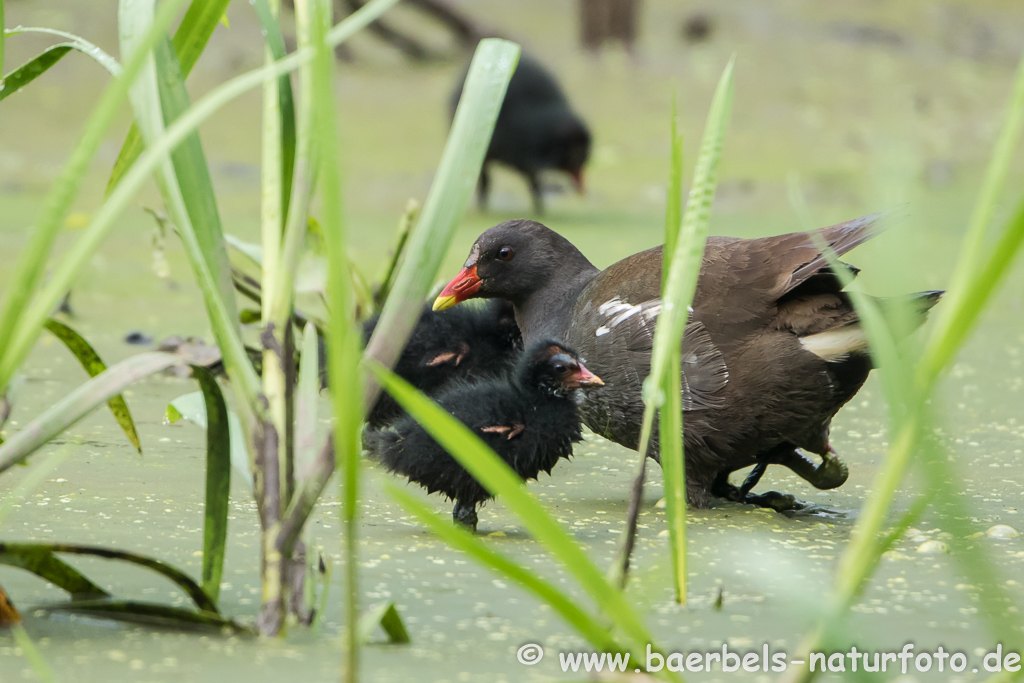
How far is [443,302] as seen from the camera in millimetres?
2709

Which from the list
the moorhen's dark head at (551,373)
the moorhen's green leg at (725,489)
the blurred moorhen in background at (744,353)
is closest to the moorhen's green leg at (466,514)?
the moorhen's dark head at (551,373)

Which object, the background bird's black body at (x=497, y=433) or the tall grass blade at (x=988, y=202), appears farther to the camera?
the background bird's black body at (x=497, y=433)

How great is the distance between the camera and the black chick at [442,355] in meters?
2.62

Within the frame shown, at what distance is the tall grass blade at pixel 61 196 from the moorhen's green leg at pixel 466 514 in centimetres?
100

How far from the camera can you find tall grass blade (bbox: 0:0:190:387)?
41.4 inches

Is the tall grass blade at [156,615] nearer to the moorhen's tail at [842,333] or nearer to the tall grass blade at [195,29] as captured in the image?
the tall grass blade at [195,29]

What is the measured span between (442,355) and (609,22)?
942 cm

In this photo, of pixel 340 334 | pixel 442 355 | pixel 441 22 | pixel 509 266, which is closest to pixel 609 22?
pixel 441 22

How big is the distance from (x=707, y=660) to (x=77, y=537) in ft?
3.31

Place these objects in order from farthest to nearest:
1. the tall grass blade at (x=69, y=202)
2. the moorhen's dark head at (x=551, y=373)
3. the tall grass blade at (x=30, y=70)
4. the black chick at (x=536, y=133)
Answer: the black chick at (x=536, y=133) → the moorhen's dark head at (x=551, y=373) → the tall grass blade at (x=30, y=70) → the tall grass blade at (x=69, y=202)

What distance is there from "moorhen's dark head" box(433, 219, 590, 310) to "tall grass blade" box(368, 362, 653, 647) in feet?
5.61

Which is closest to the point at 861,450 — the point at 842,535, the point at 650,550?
the point at 842,535

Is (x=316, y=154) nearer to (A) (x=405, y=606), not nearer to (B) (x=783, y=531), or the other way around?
(A) (x=405, y=606)

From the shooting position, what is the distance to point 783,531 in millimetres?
2033
